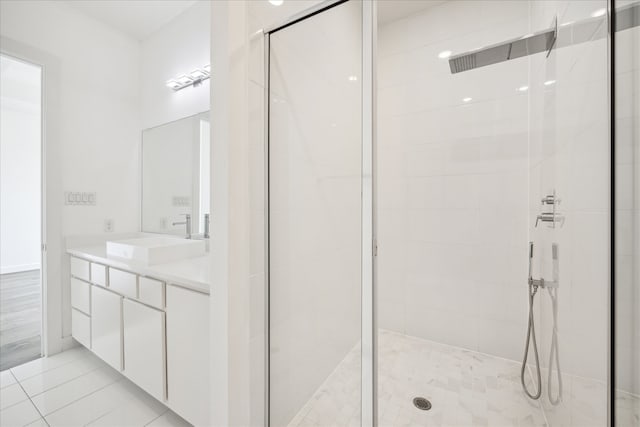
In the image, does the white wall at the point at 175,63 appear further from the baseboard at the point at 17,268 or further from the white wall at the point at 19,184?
the baseboard at the point at 17,268

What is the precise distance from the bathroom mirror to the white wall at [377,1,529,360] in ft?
4.84

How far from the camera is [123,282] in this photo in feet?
5.14

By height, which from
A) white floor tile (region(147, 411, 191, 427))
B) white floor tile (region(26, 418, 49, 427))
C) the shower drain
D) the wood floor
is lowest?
white floor tile (region(147, 411, 191, 427))

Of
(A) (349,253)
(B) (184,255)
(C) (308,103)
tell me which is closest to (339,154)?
(C) (308,103)

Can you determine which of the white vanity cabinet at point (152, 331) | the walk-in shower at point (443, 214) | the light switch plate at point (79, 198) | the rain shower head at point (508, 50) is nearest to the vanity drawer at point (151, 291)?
the white vanity cabinet at point (152, 331)

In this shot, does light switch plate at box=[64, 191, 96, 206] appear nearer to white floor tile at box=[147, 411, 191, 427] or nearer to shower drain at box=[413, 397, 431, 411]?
white floor tile at box=[147, 411, 191, 427]

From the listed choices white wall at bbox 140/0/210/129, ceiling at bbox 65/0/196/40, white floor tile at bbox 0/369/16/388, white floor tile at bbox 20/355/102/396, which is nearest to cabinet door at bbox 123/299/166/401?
white floor tile at bbox 20/355/102/396

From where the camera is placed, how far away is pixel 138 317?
A: 1472mm

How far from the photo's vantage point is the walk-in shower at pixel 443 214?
80 cm

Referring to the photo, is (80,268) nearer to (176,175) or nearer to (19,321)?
(176,175)

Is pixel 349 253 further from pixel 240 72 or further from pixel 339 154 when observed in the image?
pixel 240 72

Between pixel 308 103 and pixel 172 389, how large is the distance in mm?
1537

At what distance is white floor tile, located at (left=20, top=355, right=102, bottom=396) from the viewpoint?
1678 mm

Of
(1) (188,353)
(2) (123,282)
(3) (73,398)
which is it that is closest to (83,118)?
(2) (123,282)
